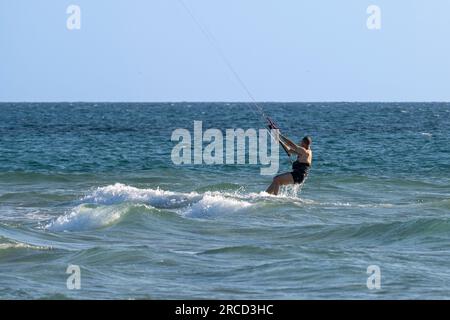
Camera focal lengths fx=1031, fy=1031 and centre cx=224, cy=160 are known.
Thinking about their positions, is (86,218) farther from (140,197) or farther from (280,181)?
(280,181)

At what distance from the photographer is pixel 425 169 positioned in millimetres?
31031

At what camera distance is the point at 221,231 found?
17203 millimetres

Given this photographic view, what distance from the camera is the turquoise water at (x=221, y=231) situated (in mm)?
12375

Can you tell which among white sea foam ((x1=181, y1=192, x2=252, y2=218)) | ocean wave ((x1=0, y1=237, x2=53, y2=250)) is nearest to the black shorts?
white sea foam ((x1=181, y1=192, x2=252, y2=218))

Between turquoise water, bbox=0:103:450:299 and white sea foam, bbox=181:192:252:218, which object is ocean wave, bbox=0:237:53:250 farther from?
white sea foam, bbox=181:192:252:218

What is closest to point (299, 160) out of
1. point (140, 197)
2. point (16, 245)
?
point (140, 197)

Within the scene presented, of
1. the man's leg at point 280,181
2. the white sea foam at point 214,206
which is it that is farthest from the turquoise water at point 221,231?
the man's leg at point 280,181

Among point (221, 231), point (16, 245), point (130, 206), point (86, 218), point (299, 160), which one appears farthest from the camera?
point (299, 160)

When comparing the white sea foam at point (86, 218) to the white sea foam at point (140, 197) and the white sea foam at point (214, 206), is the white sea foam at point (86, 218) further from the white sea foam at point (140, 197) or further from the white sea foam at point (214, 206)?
the white sea foam at point (140, 197)

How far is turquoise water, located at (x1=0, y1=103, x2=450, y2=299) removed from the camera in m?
12.4
